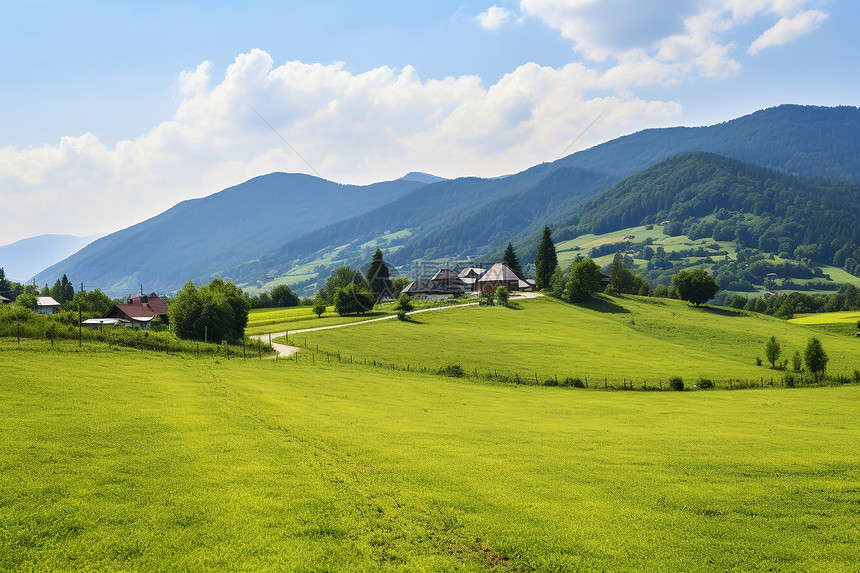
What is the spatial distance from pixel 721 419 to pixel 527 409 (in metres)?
13.3

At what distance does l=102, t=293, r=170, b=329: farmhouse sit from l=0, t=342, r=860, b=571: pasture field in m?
65.6

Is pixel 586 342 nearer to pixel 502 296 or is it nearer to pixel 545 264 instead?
pixel 502 296

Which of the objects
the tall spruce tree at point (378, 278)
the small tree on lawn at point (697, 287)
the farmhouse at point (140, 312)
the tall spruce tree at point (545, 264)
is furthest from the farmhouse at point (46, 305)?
the small tree on lawn at point (697, 287)

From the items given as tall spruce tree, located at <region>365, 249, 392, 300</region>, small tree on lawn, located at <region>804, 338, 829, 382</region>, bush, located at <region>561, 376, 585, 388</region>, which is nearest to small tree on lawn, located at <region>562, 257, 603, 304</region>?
tall spruce tree, located at <region>365, 249, 392, 300</region>

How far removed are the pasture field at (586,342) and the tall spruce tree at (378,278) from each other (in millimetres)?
32619

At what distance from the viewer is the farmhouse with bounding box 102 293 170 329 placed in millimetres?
88106

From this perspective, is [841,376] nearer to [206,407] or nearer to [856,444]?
[856,444]

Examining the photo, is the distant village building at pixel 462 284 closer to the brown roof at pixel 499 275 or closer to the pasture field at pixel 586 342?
the brown roof at pixel 499 275

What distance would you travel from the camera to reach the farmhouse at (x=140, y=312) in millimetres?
88106

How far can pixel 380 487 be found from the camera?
1642 cm

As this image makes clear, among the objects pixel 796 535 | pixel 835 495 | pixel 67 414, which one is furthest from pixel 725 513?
pixel 67 414

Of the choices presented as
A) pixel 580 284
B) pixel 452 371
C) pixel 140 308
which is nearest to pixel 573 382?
pixel 452 371

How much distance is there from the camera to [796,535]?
1452cm

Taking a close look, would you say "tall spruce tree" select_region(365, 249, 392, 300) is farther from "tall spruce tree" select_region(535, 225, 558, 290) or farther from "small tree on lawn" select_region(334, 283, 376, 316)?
"tall spruce tree" select_region(535, 225, 558, 290)
